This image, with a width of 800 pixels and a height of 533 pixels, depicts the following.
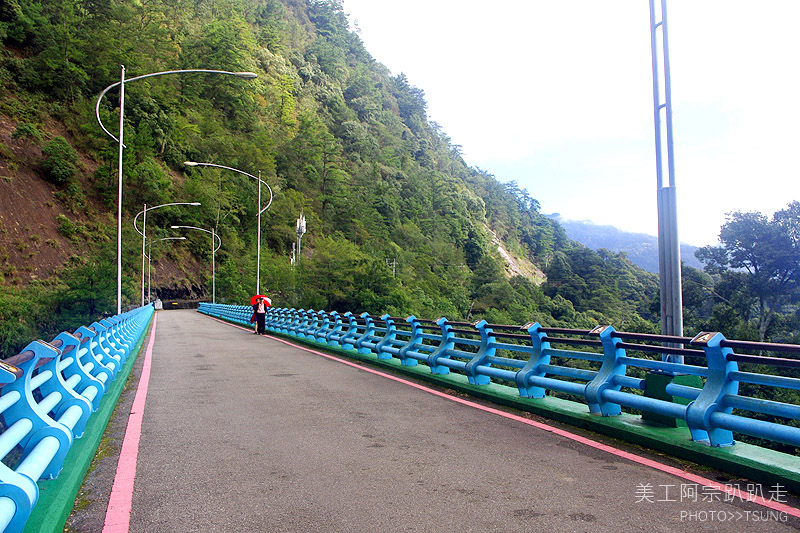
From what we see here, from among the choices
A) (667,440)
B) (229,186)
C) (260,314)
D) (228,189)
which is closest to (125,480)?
(667,440)

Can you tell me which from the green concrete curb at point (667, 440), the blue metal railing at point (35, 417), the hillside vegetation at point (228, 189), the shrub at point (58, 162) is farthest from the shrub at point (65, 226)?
the green concrete curb at point (667, 440)

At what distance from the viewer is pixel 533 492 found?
184 inches

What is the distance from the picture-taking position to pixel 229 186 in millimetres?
92188

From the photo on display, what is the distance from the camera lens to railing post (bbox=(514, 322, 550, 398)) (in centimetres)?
801

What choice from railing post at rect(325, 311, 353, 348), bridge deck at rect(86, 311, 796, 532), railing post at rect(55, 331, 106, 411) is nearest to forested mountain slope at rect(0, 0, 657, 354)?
railing post at rect(325, 311, 353, 348)

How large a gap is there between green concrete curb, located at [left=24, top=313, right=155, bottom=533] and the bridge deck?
448mm

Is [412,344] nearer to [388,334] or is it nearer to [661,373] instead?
[388,334]

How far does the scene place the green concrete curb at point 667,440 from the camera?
4832 millimetres

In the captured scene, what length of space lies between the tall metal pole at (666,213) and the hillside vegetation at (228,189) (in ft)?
116

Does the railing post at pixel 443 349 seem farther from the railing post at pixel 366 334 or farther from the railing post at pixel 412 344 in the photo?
the railing post at pixel 366 334

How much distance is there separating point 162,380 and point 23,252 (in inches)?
1867

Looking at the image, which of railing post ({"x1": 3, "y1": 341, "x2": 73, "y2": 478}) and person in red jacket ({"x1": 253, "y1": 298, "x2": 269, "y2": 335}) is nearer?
railing post ({"x1": 3, "y1": 341, "x2": 73, "y2": 478})

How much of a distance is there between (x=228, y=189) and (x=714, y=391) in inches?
3615

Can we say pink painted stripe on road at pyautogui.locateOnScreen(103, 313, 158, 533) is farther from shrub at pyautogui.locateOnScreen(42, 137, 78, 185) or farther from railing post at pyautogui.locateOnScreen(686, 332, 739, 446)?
shrub at pyautogui.locateOnScreen(42, 137, 78, 185)
